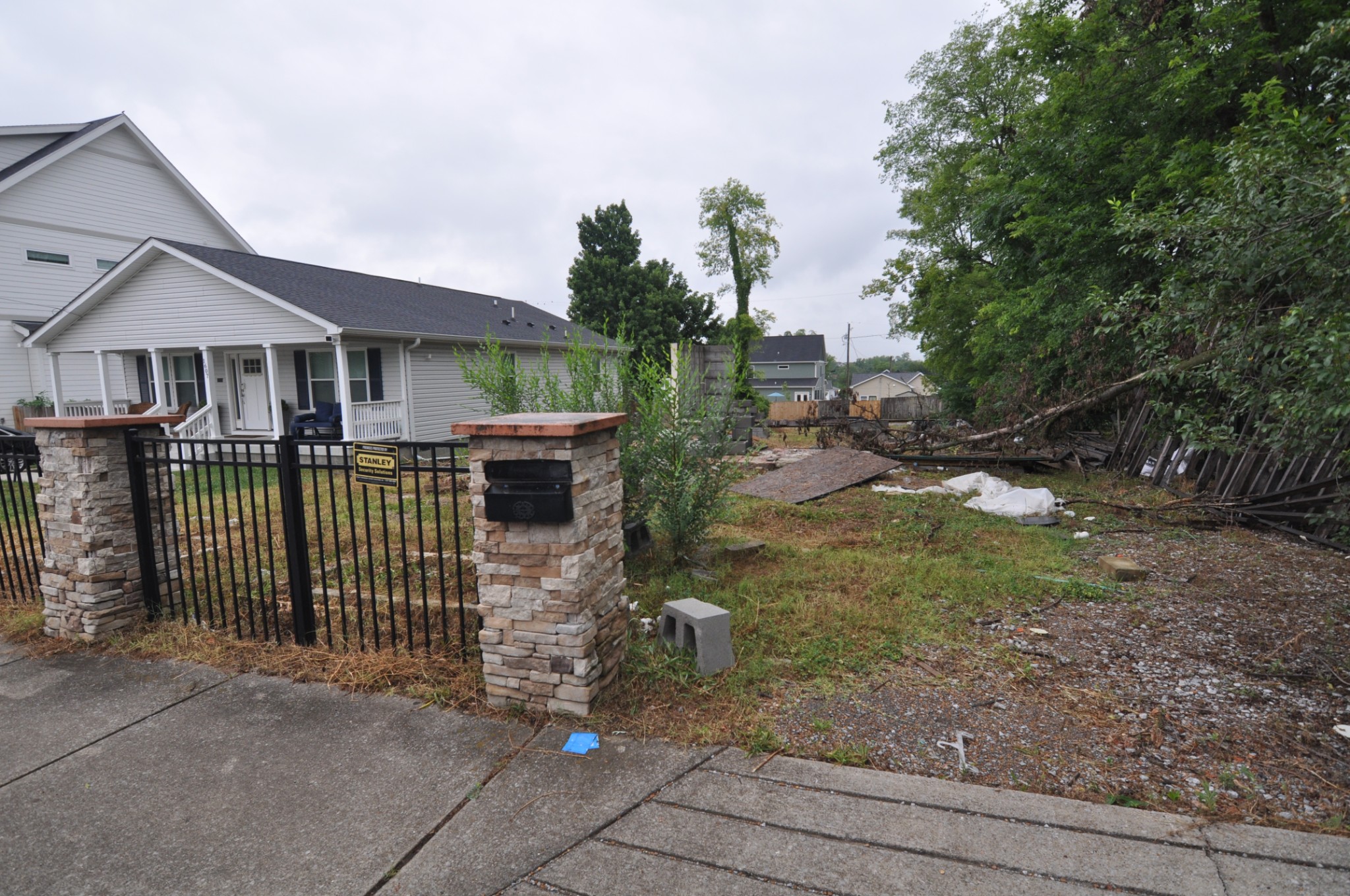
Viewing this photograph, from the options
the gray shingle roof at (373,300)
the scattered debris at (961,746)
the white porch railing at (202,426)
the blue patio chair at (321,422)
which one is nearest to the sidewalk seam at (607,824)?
the scattered debris at (961,746)

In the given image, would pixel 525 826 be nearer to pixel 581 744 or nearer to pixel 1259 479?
pixel 581 744

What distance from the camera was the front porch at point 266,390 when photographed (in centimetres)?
1384

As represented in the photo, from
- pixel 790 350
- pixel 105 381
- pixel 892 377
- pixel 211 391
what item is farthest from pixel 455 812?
pixel 892 377

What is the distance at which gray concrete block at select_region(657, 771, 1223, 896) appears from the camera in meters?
2.20

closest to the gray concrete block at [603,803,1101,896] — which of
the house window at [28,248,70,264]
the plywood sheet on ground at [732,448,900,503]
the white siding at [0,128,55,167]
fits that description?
the plywood sheet on ground at [732,448,900,503]

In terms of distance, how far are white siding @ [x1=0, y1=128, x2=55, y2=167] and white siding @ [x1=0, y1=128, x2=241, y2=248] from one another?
3.31 feet

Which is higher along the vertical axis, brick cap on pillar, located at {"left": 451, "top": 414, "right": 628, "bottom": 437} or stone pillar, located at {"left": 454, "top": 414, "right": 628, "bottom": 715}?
brick cap on pillar, located at {"left": 451, "top": 414, "right": 628, "bottom": 437}

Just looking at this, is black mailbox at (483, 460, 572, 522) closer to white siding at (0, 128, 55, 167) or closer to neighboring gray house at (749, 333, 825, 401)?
white siding at (0, 128, 55, 167)

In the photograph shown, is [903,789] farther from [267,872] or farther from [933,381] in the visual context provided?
[933,381]

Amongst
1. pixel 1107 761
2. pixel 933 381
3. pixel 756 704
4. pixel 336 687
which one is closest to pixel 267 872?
pixel 336 687

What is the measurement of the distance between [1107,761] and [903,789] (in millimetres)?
948

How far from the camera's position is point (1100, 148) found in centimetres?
1026

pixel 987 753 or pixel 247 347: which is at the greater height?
pixel 247 347

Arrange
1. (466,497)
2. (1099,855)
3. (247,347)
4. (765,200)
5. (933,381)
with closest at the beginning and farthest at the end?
(1099,855) → (466,497) → (247,347) → (933,381) → (765,200)
